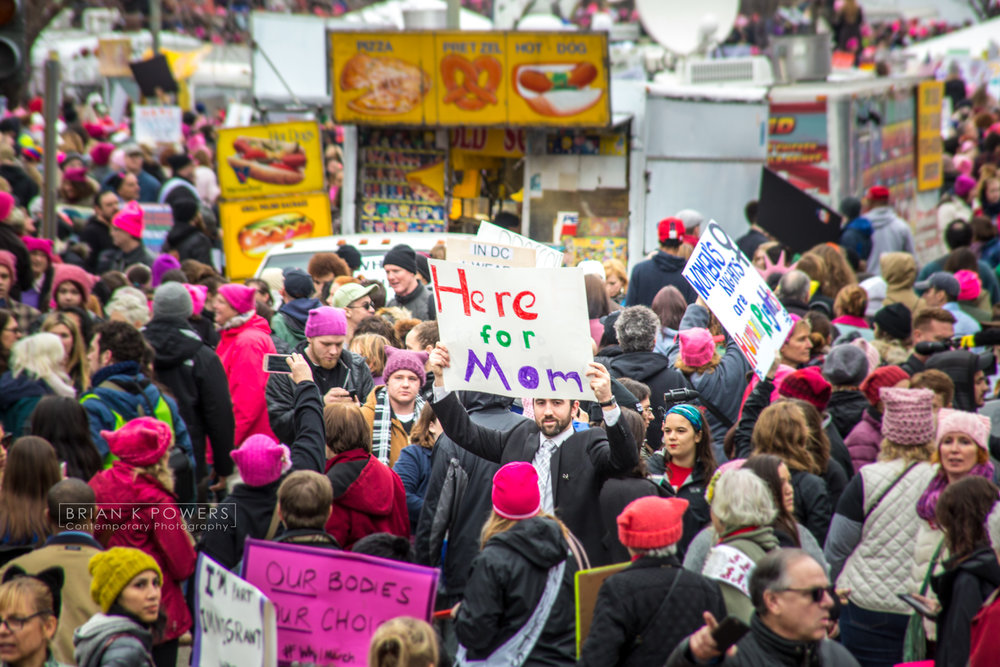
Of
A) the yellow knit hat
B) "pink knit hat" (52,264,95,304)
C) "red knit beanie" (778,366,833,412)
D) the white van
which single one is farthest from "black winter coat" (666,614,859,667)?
the white van

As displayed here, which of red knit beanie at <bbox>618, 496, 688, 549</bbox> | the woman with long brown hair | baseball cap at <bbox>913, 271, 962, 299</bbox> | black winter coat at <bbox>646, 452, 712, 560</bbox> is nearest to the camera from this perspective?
red knit beanie at <bbox>618, 496, 688, 549</bbox>

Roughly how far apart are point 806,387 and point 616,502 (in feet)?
5.70

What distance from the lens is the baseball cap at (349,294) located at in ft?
26.7

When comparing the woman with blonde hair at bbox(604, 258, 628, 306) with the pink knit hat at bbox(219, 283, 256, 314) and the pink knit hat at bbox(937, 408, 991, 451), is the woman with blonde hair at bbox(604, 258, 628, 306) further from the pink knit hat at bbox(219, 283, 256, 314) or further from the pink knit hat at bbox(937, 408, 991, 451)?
the pink knit hat at bbox(937, 408, 991, 451)

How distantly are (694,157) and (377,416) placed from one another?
831 cm

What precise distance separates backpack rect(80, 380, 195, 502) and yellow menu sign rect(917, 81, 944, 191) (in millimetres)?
14262

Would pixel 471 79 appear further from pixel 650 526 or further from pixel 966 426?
pixel 650 526

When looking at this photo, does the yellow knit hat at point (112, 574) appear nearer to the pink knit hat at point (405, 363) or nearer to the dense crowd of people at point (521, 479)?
the dense crowd of people at point (521, 479)

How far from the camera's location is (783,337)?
22.1ft

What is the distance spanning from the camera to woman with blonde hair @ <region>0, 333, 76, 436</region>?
686 centimetres

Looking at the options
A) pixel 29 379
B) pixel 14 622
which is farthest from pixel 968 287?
pixel 14 622

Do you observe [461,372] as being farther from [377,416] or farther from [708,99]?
[708,99]

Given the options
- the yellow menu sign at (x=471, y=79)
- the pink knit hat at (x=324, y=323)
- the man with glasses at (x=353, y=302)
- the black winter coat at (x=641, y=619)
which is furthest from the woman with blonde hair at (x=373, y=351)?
the yellow menu sign at (x=471, y=79)

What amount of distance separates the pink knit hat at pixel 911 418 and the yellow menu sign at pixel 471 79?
780 cm
